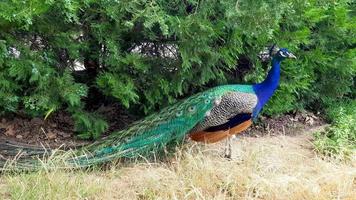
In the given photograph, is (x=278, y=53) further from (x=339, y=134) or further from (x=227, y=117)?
(x=339, y=134)

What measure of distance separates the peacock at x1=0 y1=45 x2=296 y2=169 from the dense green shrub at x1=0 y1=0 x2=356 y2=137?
1.02 feet

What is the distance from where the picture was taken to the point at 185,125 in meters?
4.06

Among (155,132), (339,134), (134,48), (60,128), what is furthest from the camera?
(339,134)

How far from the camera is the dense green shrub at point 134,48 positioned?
394cm

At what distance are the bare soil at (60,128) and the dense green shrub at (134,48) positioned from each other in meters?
0.14

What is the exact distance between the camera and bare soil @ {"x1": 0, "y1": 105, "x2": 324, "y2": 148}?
14.5ft

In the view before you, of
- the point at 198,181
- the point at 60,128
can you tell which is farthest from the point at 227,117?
the point at 60,128

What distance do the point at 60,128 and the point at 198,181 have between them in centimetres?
161

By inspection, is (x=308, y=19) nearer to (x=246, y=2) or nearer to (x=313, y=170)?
(x=246, y=2)

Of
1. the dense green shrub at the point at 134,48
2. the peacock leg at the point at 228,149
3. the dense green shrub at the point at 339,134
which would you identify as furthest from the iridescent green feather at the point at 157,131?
the dense green shrub at the point at 339,134

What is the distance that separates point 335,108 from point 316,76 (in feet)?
1.48

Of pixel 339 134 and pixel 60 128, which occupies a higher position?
pixel 60 128

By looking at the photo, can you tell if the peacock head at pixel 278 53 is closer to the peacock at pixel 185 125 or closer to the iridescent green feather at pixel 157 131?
the peacock at pixel 185 125

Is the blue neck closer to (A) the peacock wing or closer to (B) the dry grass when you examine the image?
(A) the peacock wing
